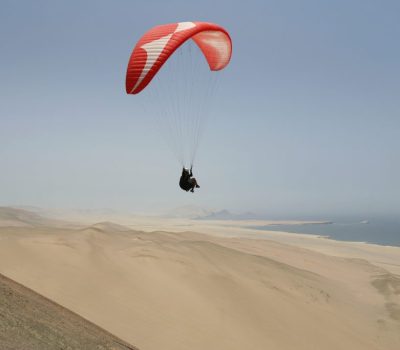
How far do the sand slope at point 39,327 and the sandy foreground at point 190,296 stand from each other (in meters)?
1.94

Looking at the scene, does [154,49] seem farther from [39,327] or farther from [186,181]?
[39,327]

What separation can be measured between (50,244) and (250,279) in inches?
330

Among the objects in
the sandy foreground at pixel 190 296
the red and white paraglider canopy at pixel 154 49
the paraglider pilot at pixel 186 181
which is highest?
the red and white paraglider canopy at pixel 154 49

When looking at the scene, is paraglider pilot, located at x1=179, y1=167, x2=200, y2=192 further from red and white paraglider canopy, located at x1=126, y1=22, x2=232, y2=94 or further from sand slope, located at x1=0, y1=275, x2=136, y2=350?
sand slope, located at x1=0, y1=275, x2=136, y2=350

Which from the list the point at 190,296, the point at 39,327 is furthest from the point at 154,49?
the point at 39,327

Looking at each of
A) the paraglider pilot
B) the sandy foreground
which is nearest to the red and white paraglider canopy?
the paraglider pilot

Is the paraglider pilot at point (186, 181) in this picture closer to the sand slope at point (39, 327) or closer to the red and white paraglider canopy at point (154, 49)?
the red and white paraglider canopy at point (154, 49)

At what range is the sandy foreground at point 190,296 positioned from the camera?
34.3ft

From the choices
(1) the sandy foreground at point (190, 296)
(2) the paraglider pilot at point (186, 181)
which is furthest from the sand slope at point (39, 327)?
(2) the paraglider pilot at point (186, 181)

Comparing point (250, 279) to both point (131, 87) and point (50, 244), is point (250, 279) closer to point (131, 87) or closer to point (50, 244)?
point (50, 244)

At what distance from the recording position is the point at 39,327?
6445 mm

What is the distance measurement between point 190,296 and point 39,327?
22.6 ft

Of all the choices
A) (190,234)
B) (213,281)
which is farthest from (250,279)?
(190,234)

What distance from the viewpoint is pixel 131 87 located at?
12477mm
